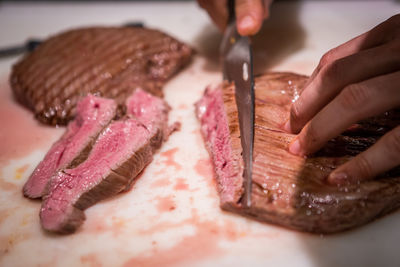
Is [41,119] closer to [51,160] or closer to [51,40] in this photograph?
[51,160]

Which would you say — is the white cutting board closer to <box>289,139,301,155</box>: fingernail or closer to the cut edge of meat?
the cut edge of meat

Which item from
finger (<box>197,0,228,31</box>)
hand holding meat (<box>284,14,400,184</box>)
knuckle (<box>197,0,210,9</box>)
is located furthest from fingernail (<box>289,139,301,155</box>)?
knuckle (<box>197,0,210,9</box>)

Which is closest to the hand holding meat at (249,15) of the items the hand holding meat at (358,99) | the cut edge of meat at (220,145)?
the cut edge of meat at (220,145)

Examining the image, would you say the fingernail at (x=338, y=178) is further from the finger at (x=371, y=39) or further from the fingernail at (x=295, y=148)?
the finger at (x=371, y=39)

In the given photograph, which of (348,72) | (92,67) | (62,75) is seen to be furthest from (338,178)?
(62,75)

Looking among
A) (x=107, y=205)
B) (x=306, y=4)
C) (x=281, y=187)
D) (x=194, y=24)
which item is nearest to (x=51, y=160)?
(x=107, y=205)

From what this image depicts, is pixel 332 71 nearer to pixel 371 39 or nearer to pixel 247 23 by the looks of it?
pixel 371 39
